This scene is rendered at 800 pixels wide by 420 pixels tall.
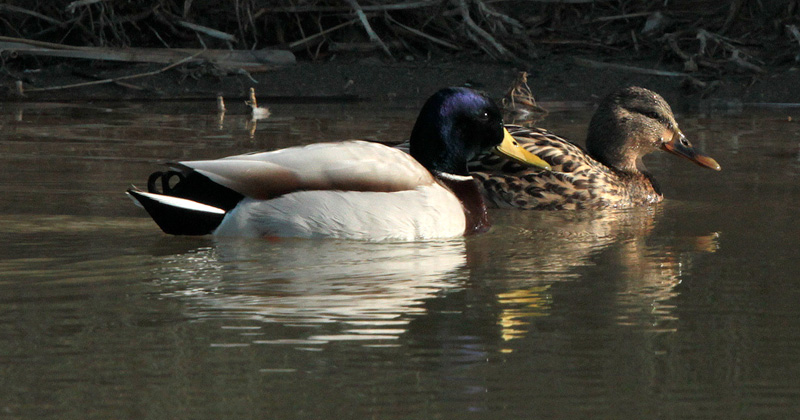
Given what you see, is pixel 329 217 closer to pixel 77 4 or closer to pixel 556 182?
pixel 556 182

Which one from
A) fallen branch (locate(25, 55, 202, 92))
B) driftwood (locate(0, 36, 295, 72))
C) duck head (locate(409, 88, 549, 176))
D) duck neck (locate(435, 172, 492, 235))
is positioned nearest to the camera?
duck neck (locate(435, 172, 492, 235))

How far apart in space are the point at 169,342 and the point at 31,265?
164 cm

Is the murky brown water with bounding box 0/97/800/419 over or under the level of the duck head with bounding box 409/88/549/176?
under

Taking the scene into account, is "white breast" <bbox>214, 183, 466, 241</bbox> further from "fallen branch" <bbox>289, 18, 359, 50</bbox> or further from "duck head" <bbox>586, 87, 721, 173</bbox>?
"fallen branch" <bbox>289, 18, 359, 50</bbox>

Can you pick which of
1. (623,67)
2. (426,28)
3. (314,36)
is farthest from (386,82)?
(623,67)

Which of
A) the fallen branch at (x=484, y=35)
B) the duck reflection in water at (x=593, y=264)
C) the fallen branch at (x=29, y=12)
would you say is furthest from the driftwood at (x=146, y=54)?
the duck reflection in water at (x=593, y=264)

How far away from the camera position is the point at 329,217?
6246mm

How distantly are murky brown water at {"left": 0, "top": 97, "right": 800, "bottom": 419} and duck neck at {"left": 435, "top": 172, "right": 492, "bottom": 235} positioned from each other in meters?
0.10

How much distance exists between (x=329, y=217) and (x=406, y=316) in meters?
1.67

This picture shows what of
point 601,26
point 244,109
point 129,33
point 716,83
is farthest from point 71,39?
point 716,83

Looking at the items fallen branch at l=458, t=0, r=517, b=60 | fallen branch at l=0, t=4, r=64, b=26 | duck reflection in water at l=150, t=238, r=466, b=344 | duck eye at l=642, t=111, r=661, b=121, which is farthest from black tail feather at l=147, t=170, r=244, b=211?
fallen branch at l=0, t=4, r=64, b=26

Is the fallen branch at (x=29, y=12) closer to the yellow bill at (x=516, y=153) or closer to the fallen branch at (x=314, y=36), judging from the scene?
the fallen branch at (x=314, y=36)

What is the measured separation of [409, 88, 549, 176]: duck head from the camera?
7.02m

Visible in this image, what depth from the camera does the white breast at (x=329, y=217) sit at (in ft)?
20.5
